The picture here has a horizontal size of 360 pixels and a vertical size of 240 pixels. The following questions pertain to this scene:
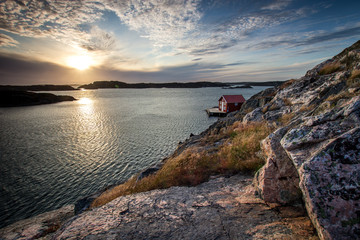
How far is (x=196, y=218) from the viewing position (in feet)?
15.5

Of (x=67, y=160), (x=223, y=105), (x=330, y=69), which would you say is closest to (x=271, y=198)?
(x=330, y=69)

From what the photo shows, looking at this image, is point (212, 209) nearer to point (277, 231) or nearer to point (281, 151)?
point (277, 231)

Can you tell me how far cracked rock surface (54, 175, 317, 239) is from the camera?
3861 mm

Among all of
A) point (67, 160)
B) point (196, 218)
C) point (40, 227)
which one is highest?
point (196, 218)

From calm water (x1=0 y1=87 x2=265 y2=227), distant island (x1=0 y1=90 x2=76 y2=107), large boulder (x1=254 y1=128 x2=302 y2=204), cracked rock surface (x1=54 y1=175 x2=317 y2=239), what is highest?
distant island (x1=0 y1=90 x2=76 y2=107)

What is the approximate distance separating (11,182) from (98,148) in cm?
1088

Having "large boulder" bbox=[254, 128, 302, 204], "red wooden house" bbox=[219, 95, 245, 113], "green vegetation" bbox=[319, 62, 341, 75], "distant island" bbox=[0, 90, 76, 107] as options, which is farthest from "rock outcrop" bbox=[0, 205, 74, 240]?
"distant island" bbox=[0, 90, 76, 107]

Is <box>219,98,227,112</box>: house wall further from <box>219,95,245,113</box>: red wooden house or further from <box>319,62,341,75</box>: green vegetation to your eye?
<box>319,62,341,75</box>: green vegetation

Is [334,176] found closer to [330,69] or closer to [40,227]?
[40,227]

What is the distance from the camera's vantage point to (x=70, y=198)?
16.3m

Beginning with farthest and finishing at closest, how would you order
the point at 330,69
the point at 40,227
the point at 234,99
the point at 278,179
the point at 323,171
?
the point at 234,99
the point at 330,69
the point at 40,227
the point at 278,179
the point at 323,171

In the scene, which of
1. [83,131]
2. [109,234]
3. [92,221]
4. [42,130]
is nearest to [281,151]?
[109,234]

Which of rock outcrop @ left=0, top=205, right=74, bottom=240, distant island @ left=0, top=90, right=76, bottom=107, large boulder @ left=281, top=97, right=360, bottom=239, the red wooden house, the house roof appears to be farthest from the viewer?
distant island @ left=0, top=90, right=76, bottom=107

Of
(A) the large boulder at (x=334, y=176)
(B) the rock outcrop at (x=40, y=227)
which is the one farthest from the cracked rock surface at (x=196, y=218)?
(B) the rock outcrop at (x=40, y=227)
